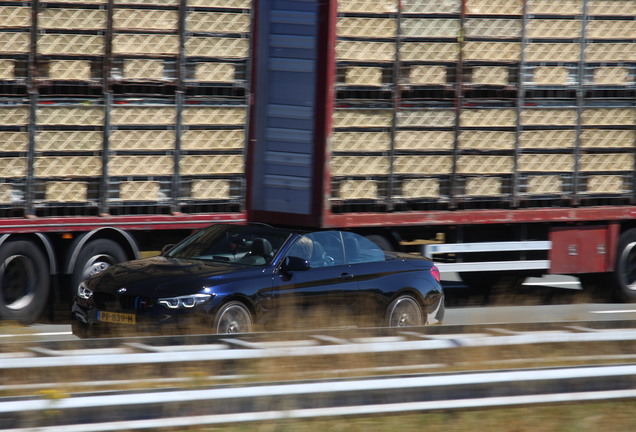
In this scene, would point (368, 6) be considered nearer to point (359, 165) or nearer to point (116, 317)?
point (359, 165)

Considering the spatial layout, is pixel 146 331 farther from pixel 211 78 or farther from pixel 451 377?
pixel 211 78

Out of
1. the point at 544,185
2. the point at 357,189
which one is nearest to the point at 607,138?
the point at 544,185

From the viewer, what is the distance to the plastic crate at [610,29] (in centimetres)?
1523

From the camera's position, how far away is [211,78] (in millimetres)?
13586

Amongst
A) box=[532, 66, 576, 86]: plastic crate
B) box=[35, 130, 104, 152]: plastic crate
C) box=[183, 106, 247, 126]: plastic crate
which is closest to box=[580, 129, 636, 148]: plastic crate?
box=[532, 66, 576, 86]: plastic crate

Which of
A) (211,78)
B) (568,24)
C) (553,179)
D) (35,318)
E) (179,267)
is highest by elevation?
(568,24)

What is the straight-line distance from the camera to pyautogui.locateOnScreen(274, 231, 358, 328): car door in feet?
34.1

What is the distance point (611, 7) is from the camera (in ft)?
50.4

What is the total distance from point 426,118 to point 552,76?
2.03 metres

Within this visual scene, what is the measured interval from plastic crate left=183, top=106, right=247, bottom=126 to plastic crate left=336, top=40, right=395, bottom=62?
1.44 m

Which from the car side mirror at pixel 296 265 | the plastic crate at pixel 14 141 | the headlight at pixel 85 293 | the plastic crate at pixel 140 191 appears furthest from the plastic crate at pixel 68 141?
the car side mirror at pixel 296 265

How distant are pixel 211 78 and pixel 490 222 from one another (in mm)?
4408

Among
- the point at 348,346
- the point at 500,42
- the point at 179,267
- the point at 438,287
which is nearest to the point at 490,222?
the point at 500,42

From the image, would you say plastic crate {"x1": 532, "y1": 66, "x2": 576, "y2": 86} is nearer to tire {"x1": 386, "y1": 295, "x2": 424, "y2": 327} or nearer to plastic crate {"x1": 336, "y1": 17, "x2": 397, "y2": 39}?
plastic crate {"x1": 336, "y1": 17, "x2": 397, "y2": 39}
